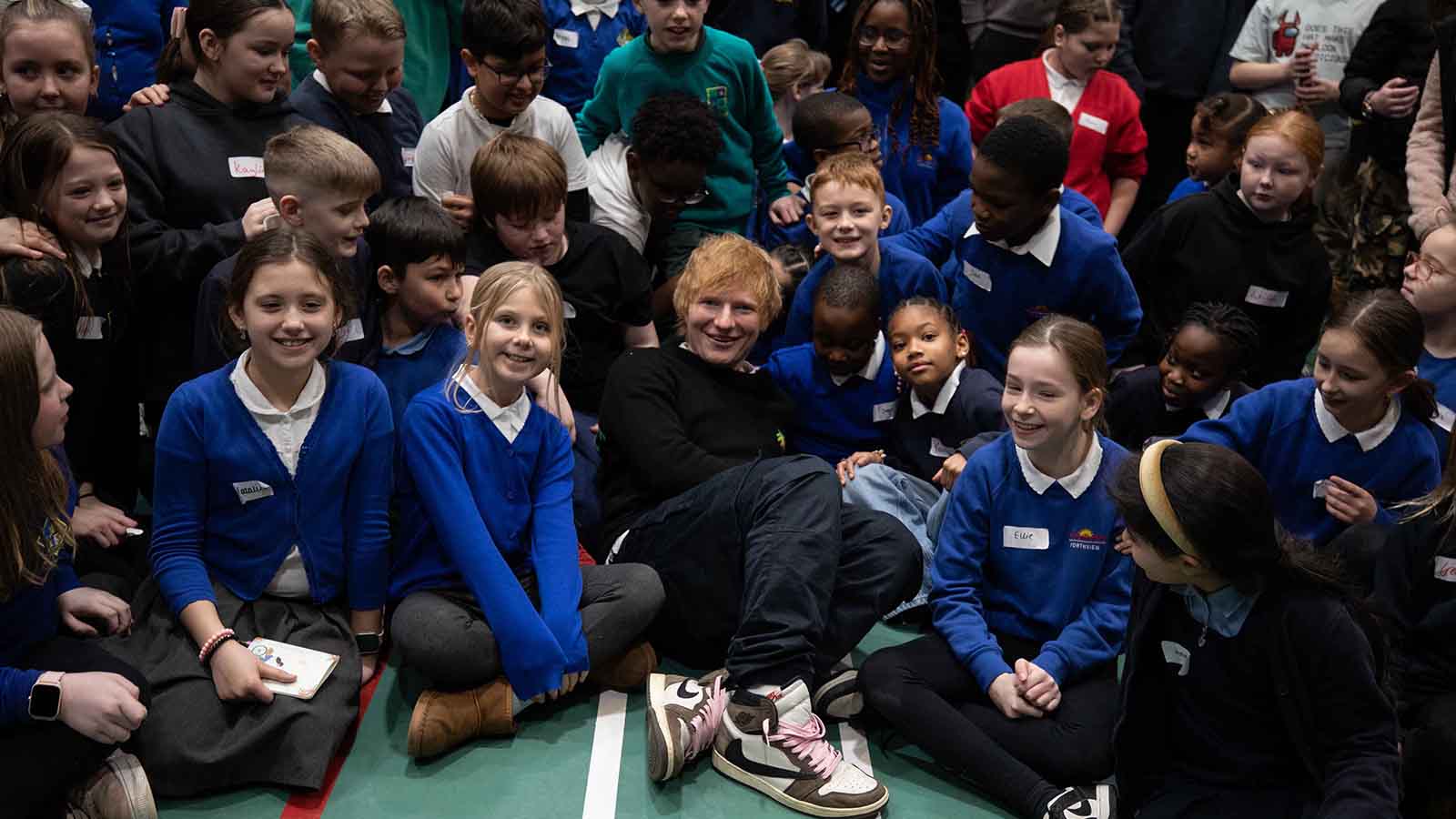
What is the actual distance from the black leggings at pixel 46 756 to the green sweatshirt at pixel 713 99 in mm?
2564

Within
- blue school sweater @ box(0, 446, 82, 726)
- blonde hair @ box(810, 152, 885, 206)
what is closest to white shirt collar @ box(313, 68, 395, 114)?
blonde hair @ box(810, 152, 885, 206)

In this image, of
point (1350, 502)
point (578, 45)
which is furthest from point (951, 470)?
point (578, 45)

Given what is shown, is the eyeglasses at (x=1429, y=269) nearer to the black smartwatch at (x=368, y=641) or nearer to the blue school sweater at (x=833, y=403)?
the blue school sweater at (x=833, y=403)

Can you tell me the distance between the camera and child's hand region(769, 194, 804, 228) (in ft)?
15.6

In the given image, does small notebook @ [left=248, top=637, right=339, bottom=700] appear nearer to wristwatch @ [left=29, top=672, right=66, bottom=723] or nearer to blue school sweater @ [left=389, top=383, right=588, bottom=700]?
blue school sweater @ [left=389, top=383, right=588, bottom=700]

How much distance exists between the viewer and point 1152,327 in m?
4.76

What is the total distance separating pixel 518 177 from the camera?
3820mm

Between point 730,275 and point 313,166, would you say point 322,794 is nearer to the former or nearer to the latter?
point 313,166

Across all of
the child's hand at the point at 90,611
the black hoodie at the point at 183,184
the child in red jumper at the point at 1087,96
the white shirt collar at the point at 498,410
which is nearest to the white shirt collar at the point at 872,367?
the white shirt collar at the point at 498,410

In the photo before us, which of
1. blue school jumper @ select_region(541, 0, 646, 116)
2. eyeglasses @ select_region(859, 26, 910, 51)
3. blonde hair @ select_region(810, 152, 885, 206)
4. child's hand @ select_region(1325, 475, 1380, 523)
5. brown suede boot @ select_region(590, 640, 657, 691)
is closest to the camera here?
brown suede boot @ select_region(590, 640, 657, 691)

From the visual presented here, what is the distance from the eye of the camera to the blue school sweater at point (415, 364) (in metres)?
3.60

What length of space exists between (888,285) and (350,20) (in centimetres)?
178

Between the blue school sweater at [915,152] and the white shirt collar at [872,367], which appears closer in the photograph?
the white shirt collar at [872,367]

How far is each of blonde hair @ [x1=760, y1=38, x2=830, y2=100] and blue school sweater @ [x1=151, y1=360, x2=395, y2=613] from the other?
2572 mm
